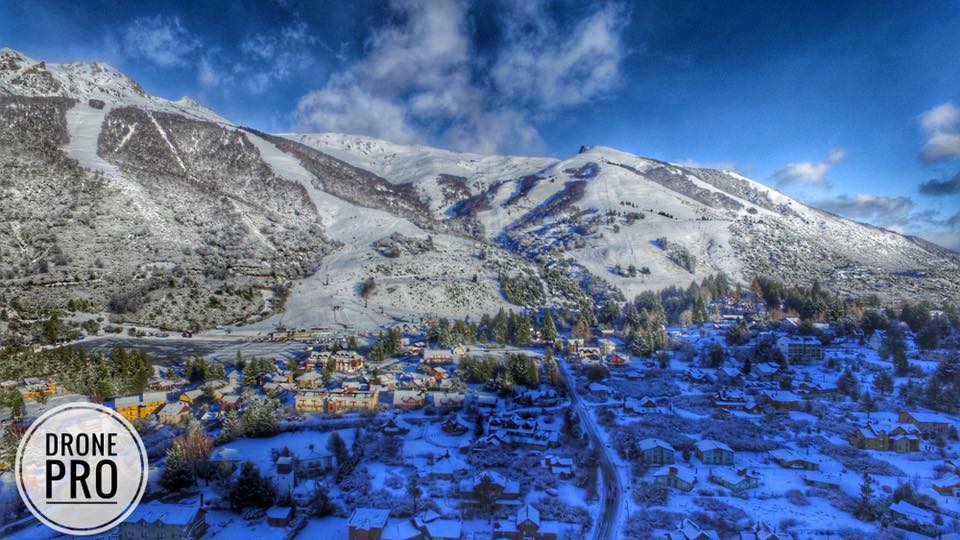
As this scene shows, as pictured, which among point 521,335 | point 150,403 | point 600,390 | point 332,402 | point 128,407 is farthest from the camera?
point 521,335

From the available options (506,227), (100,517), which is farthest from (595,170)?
(100,517)

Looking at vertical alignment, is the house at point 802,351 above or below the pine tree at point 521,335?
below

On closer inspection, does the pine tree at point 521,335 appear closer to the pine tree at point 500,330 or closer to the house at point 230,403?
the pine tree at point 500,330

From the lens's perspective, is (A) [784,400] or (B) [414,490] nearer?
(B) [414,490]

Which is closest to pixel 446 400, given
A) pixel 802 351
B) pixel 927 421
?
pixel 927 421

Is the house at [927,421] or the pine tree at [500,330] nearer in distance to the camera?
the house at [927,421]

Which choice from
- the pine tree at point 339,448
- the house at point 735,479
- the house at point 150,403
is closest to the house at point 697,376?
the house at point 735,479

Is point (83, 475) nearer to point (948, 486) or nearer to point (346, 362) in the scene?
point (346, 362)
